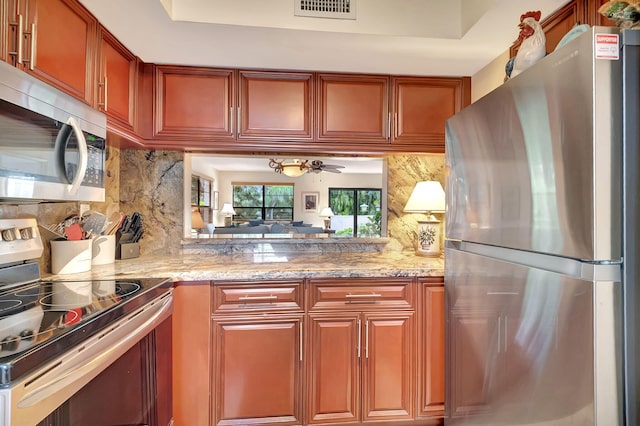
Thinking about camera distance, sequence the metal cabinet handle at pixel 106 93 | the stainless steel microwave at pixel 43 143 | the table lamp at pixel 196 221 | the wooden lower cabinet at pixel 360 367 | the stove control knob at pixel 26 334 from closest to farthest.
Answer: the stove control knob at pixel 26 334 → the stainless steel microwave at pixel 43 143 → the metal cabinet handle at pixel 106 93 → the wooden lower cabinet at pixel 360 367 → the table lamp at pixel 196 221

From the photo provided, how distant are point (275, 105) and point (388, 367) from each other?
1.63 m

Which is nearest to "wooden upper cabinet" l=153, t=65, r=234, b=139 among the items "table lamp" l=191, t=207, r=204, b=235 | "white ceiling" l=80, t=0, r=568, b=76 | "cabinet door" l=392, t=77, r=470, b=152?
"white ceiling" l=80, t=0, r=568, b=76

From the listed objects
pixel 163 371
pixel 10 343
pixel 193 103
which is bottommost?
pixel 163 371

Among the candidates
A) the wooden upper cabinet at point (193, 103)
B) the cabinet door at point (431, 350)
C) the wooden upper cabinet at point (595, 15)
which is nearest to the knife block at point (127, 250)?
the wooden upper cabinet at point (193, 103)

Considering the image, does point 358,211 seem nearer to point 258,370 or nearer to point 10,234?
point 258,370

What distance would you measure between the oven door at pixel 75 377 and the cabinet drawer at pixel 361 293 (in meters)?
0.77

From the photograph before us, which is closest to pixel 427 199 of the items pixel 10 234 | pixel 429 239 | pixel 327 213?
pixel 429 239

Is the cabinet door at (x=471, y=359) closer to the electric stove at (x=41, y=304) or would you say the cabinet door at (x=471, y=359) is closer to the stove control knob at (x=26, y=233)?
the electric stove at (x=41, y=304)

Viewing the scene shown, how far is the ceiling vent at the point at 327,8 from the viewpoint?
5.03 feet

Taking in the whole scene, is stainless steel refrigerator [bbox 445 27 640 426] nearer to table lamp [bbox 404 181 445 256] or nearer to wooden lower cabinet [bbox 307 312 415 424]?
wooden lower cabinet [bbox 307 312 415 424]

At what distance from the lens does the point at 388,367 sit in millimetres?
1710

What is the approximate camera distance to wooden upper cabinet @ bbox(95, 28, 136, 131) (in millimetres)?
1557

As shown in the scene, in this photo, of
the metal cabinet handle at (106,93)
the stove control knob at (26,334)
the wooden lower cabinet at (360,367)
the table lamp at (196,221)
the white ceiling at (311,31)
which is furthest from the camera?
the table lamp at (196,221)

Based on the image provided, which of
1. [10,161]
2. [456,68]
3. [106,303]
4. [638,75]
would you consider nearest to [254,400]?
[106,303]
